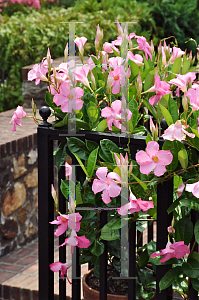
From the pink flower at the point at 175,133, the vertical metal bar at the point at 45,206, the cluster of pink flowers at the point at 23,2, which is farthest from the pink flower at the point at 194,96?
the cluster of pink flowers at the point at 23,2

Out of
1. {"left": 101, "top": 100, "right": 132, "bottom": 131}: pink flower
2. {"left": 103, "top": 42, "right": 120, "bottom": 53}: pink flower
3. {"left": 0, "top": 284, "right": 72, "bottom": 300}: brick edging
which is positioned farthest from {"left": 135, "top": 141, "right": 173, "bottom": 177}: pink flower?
{"left": 0, "top": 284, "right": 72, "bottom": 300}: brick edging

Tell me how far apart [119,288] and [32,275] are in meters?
1.11

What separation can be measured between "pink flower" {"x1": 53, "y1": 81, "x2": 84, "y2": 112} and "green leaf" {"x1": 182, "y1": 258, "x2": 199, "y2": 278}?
62 cm

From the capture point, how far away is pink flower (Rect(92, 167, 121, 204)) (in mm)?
1296

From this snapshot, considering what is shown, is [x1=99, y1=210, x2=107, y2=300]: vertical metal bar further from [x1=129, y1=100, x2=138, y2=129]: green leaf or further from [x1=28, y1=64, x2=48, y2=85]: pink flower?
[x1=28, y1=64, x2=48, y2=85]: pink flower

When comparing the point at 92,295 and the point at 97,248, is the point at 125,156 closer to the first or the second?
the point at 97,248

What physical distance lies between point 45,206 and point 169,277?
52cm

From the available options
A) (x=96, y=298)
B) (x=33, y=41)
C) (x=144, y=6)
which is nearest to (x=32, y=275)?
(x=96, y=298)

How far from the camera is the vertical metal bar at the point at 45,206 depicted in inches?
64.2

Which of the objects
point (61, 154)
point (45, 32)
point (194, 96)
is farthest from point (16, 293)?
point (45, 32)

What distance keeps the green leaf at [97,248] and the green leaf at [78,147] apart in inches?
12.0

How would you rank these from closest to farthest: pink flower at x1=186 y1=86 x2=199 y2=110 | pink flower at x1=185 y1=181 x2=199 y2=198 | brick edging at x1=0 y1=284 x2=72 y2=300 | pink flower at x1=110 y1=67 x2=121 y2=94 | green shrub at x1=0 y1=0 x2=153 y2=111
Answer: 1. pink flower at x1=185 y1=181 x2=199 y2=198
2. pink flower at x1=186 y1=86 x2=199 y2=110
3. pink flower at x1=110 y1=67 x2=121 y2=94
4. brick edging at x1=0 y1=284 x2=72 y2=300
5. green shrub at x1=0 y1=0 x2=153 y2=111

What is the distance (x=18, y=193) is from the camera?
3125 mm

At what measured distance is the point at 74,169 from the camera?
1.52 meters
